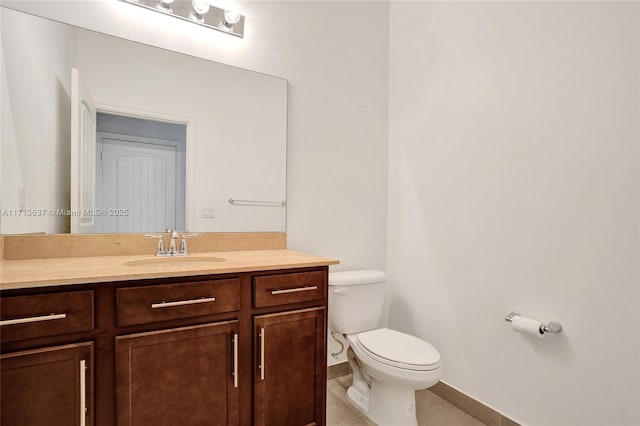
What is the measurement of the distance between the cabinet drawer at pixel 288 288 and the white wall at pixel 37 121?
0.90m

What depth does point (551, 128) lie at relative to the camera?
1.48 m

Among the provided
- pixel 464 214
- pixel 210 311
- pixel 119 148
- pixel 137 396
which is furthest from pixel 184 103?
pixel 464 214

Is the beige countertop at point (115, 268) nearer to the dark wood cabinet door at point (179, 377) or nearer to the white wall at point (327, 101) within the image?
the dark wood cabinet door at point (179, 377)

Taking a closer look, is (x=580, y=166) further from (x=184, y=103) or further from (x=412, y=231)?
(x=184, y=103)

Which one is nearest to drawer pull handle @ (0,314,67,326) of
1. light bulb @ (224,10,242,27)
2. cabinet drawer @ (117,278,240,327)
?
cabinet drawer @ (117,278,240,327)

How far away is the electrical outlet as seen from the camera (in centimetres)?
173

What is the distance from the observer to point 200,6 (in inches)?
65.1

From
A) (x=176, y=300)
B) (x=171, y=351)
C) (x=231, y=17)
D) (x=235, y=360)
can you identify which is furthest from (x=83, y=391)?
(x=231, y=17)

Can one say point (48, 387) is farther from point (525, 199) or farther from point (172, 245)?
point (525, 199)

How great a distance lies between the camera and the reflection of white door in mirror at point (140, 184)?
1.52 m

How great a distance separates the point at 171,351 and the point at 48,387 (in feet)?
1.12

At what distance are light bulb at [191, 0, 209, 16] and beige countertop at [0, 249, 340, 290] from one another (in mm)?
1220

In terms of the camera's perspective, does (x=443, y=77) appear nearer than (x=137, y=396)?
No

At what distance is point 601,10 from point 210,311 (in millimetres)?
1939
